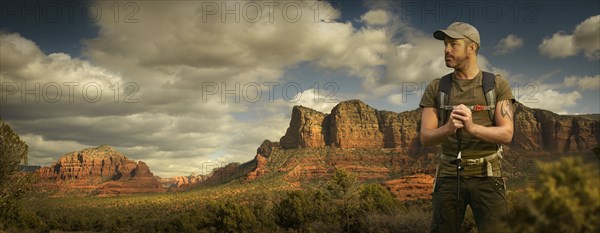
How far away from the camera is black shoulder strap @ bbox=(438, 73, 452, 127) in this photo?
12.6 feet

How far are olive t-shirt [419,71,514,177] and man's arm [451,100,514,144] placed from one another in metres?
0.07

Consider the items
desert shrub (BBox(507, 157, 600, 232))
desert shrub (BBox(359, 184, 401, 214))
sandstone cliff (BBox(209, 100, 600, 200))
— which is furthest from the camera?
sandstone cliff (BBox(209, 100, 600, 200))

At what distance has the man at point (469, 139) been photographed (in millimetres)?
3580

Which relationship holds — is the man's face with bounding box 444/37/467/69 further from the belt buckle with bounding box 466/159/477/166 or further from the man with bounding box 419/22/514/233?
the belt buckle with bounding box 466/159/477/166

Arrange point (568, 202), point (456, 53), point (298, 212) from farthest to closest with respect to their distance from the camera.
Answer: point (298, 212) < point (456, 53) < point (568, 202)

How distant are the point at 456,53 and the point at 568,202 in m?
2.20

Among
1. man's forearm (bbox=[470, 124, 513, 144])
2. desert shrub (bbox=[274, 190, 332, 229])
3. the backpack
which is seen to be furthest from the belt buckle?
desert shrub (bbox=[274, 190, 332, 229])

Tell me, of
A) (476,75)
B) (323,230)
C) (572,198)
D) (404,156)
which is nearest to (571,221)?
(572,198)

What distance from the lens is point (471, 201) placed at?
3.67 metres

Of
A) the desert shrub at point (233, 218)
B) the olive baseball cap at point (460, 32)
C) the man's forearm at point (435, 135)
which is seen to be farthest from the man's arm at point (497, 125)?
the desert shrub at point (233, 218)

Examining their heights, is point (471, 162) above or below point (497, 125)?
below

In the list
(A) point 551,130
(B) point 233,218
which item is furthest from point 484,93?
(A) point 551,130

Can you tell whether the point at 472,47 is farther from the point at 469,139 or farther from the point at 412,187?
the point at 412,187

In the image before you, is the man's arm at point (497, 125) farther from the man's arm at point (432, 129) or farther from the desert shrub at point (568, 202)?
the desert shrub at point (568, 202)
